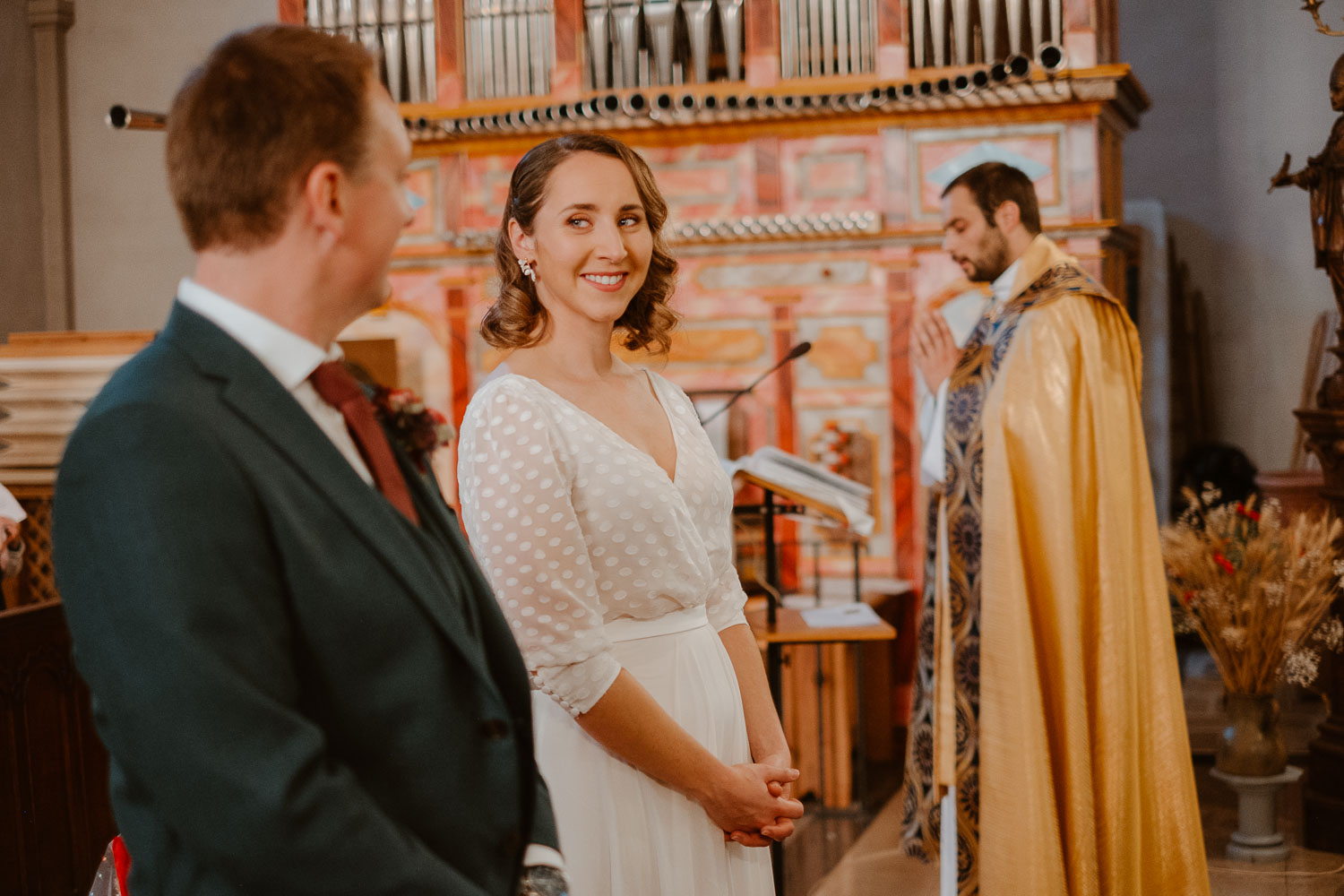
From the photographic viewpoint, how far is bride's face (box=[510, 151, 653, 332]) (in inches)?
68.6

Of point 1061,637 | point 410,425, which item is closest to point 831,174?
point 1061,637

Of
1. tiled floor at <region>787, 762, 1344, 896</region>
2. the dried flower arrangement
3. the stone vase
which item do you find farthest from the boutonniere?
the stone vase

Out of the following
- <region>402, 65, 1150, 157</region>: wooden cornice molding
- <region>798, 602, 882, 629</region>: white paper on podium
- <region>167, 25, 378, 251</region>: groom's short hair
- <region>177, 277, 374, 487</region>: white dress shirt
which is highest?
<region>402, 65, 1150, 157</region>: wooden cornice molding

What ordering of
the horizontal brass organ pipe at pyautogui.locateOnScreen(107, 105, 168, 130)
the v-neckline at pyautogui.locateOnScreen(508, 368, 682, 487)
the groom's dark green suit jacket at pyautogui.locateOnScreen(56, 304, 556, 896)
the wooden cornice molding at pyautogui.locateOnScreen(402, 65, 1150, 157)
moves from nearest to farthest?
the groom's dark green suit jacket at pyautogui.locateOnScreen(56, 304, 556, 896)
the v-neckline at pyautogui.locateOnScreen(508, 368, 682, 487)
the horizontal brass organ pipe at pyautogui.locateOnScreen(107, 105, 168, 130)
the wooden cornice molding at pyautogui.locateOnScreen(402, 65, 1150, 157)

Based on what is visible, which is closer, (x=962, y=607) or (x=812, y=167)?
(x=962, y=607)

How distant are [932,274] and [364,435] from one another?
17.8ft

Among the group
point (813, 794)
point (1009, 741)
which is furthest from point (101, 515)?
point (813, 794)

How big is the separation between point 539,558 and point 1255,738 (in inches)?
133

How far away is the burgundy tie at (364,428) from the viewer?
1.07 meters

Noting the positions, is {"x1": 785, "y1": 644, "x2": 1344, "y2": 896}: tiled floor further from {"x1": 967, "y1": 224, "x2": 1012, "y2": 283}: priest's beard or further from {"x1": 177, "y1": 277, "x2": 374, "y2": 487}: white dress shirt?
{"x1": 177, "y1": 277, "x2": 374, "y2": 487}: white dress shirt

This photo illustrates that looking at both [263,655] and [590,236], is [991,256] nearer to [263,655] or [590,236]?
[590,236]

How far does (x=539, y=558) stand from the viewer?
155cm

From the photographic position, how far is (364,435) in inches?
42.9

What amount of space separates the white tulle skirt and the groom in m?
0.54
